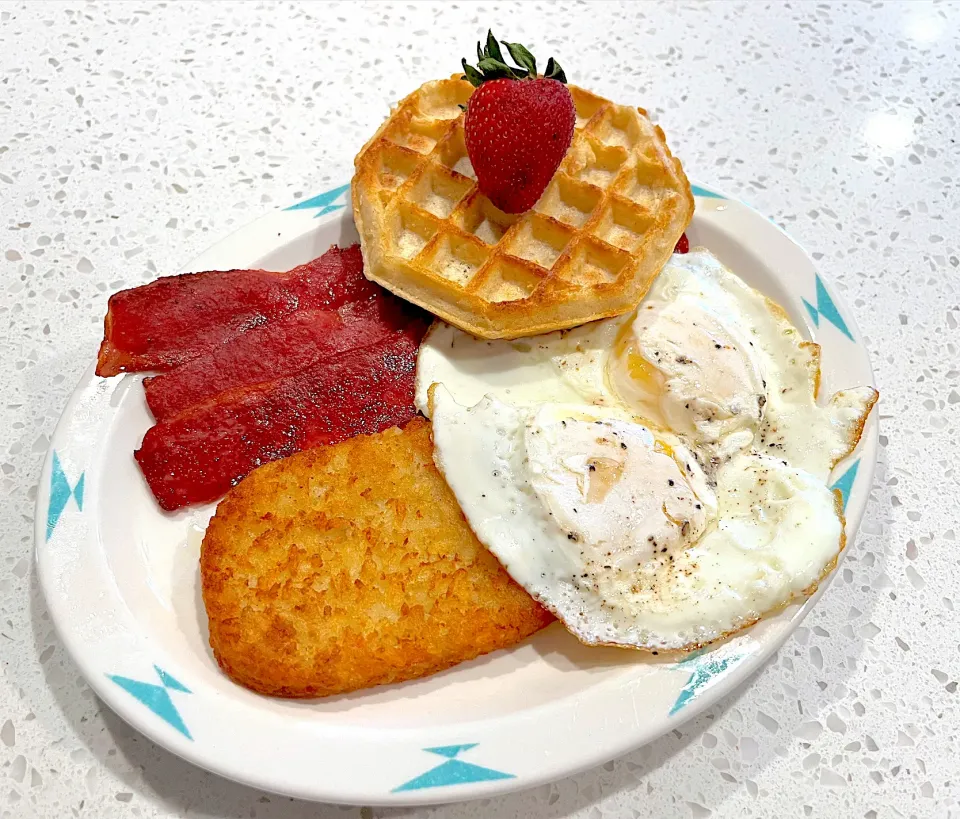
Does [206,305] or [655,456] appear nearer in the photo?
[655,456]

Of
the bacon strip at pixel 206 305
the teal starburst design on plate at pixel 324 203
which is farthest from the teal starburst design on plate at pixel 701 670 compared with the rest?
the teal starburst design on plate at pixel 324 203

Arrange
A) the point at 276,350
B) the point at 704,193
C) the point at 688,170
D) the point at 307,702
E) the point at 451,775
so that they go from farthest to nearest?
the point at 688,170 < the point at 704,193 < the point at 276,350 < the point at 307,702 < the point at 451,775

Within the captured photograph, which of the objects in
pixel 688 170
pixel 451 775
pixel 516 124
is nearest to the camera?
pixel 451 775

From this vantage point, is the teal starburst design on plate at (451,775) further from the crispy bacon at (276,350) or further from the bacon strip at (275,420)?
the crispy bacon at (276,350)

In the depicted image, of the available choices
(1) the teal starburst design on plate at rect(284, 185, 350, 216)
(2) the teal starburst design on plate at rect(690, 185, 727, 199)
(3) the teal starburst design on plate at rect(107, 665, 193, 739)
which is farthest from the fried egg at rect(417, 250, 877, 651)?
(3) the teal starburst design on plate at rect(107, 665, 193, 739)

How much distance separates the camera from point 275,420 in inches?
66.3

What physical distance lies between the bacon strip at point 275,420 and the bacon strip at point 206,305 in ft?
0.51

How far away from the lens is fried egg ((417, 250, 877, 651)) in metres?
1.40

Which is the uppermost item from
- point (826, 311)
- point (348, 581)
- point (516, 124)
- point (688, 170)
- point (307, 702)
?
point (516, 124)

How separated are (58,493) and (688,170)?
1.98 m

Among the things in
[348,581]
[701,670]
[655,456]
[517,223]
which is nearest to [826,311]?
[655,456]

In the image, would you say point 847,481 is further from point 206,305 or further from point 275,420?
point 206,305

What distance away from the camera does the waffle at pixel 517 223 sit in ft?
5.61

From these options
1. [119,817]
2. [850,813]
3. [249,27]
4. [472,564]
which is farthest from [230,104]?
[850,813]
